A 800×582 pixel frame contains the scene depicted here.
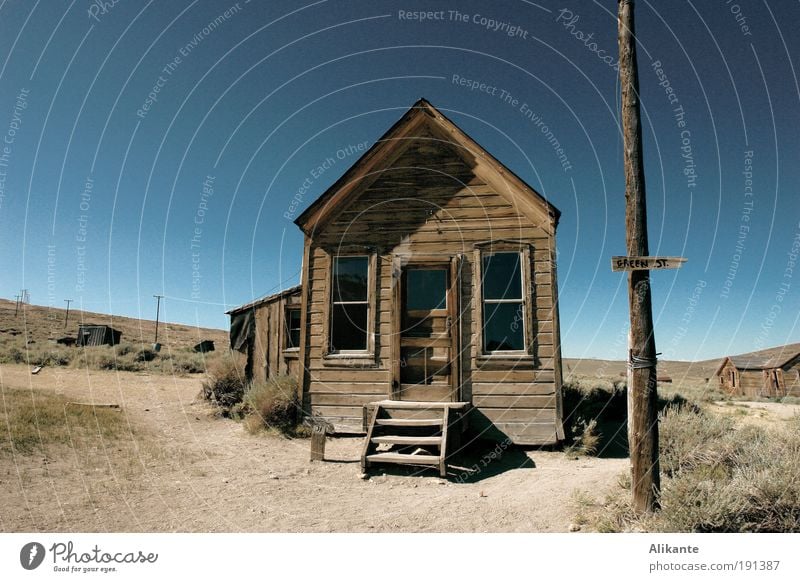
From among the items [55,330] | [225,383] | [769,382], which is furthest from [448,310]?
[55,330]

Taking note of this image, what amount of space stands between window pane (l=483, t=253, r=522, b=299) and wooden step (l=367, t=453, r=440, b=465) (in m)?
3.38

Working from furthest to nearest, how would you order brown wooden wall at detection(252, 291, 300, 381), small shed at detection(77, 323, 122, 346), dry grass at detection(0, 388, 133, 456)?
small shed at detection(77, 323, 122, 346) < brown wooden wall at detection(252, 291, 300, 381) < dry grass at detection(0, 388, 133, 456)

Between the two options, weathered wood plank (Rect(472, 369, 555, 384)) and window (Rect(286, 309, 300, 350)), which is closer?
weathered wood plank (Rect(472, 369, 555, 384))

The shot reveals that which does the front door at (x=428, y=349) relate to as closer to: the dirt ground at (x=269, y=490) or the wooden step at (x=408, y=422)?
the wooden step at (x=408, y=422)

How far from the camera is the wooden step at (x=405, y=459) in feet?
21.1

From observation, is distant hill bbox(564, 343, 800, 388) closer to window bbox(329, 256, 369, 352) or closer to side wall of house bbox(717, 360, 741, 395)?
side wall of house bbox(717, 360, 741, 395)

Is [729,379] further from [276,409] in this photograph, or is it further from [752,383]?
[276,409]

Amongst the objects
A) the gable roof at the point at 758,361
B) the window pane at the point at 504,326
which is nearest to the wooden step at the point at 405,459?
the window pane at the point at 504,326

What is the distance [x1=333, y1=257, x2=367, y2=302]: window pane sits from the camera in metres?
9.26

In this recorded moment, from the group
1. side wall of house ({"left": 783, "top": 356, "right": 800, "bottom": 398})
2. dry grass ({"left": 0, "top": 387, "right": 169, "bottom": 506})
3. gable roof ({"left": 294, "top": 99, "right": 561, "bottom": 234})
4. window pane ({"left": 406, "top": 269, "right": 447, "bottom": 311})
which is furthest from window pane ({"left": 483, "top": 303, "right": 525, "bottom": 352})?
side wall of house ({"left": 783, "top": 356, "right": 800, "bottom": 398})

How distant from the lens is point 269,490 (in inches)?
225
